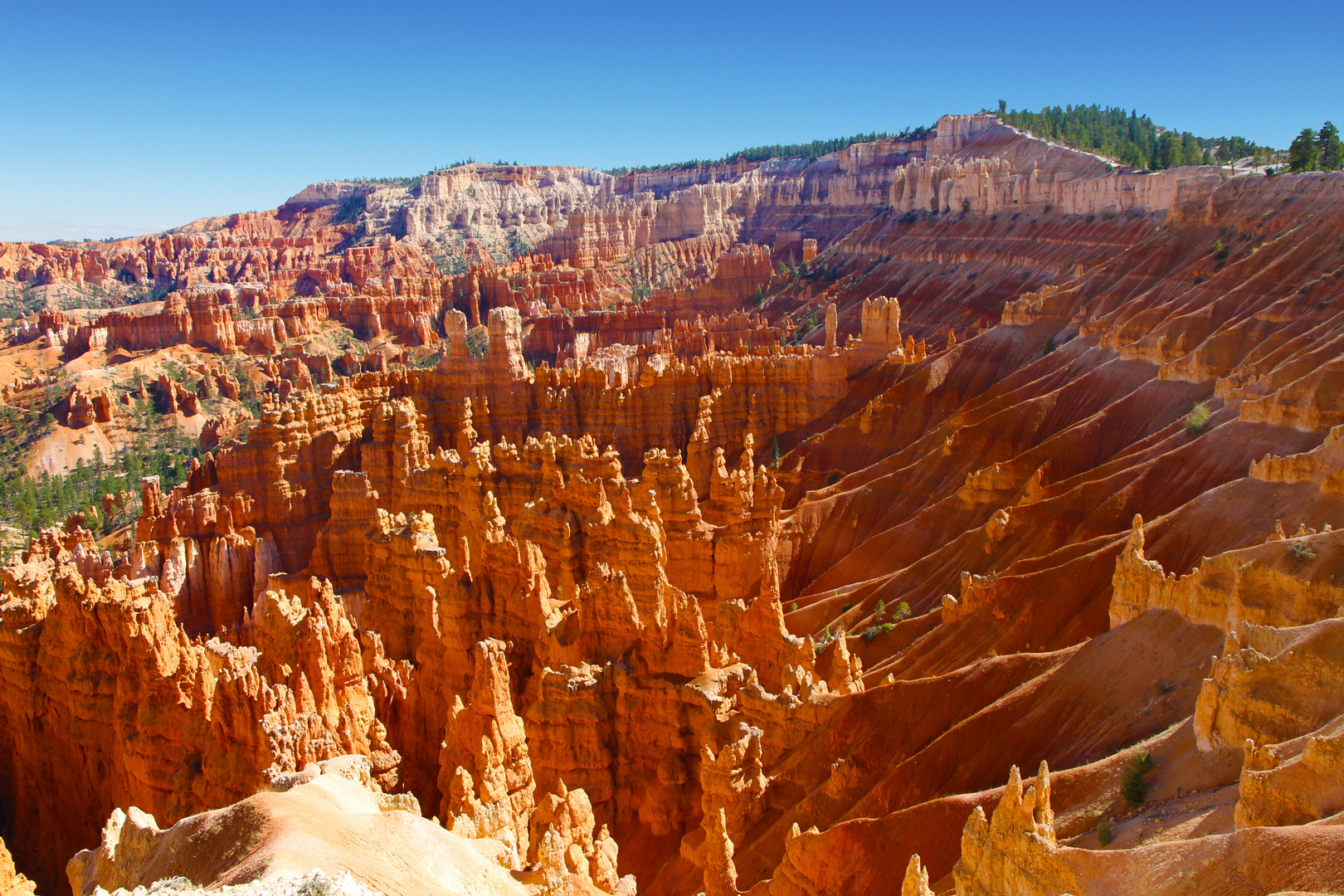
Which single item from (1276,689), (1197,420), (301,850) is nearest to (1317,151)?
(1197,420)

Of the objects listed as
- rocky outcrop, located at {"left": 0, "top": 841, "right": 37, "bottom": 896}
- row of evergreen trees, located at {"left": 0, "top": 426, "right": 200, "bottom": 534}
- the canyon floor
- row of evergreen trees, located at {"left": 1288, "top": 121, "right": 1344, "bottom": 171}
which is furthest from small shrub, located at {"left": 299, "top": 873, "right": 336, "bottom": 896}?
row of evergreen trees, located at {"left": 1288, "top": 121, "right": 1344, "bottom": 171}

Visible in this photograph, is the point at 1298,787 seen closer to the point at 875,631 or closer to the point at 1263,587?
the point at 1263,587

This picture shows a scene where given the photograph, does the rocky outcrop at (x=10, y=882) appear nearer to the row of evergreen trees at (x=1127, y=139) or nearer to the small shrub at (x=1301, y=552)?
the small shrub at (x=1301, y=552)

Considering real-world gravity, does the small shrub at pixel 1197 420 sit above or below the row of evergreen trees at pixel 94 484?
above

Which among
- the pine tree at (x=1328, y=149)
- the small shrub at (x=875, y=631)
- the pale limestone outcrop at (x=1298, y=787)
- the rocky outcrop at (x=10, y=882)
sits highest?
Answer: the pine tree at (x=1328, y=149)

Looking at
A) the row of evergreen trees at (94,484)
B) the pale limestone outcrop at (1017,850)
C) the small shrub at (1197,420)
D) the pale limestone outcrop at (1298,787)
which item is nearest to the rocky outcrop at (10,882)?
the pale limestone outcrop at (1017,850)

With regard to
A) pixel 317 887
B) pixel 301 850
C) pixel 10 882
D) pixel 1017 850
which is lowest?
pixel 10 882
